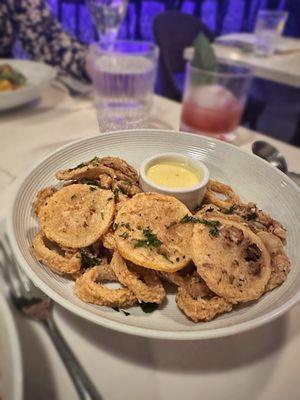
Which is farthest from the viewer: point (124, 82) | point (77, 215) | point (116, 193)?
point (124, 82)

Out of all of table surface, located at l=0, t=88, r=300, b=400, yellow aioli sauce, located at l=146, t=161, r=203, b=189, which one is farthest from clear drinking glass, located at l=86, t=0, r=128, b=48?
table surface, located at l=0, t=88, r=300, b=400

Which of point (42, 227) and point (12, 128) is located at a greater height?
point (42, 227)

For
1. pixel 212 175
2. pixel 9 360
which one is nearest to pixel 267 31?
pixel 212 175

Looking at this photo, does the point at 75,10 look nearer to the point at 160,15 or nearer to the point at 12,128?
the point at 160,15

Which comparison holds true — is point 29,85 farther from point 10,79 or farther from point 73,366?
point 73,366

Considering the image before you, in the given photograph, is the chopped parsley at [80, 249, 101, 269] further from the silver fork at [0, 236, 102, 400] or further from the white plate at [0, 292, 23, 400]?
the white plate at [0, 292, 23, 400]

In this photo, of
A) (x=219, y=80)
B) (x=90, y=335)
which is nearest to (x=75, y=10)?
(x=219, y=80)
